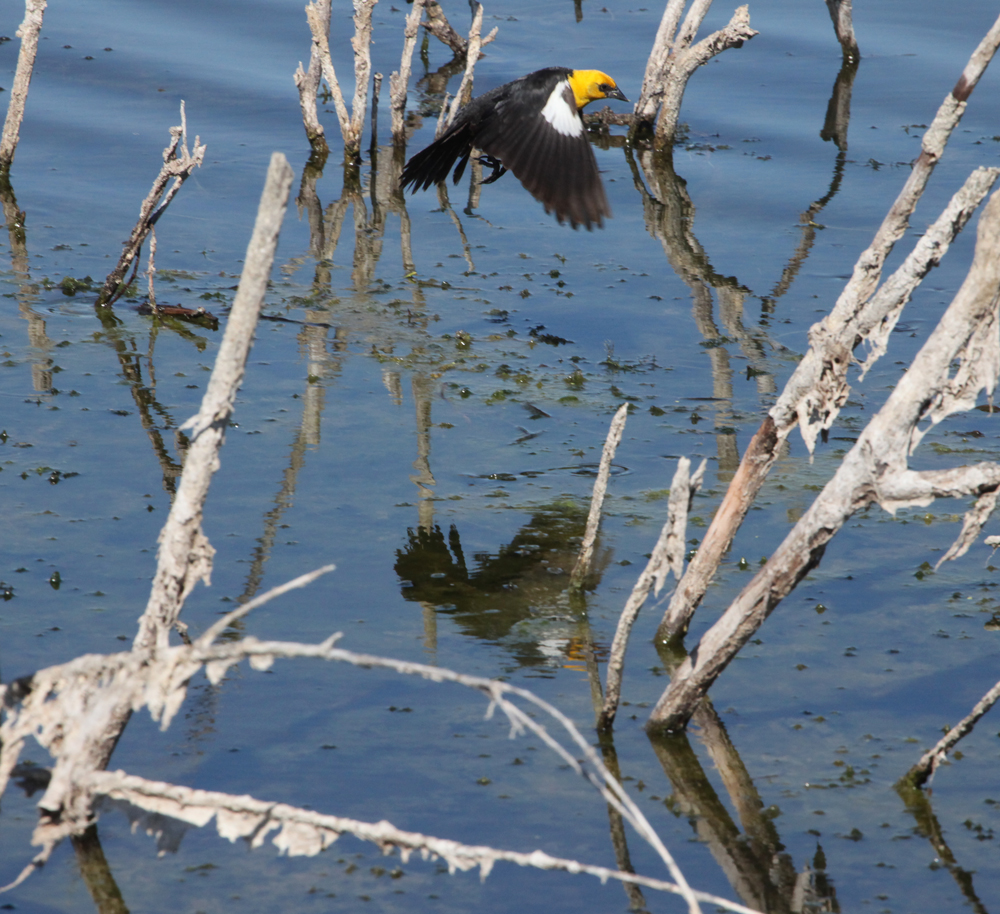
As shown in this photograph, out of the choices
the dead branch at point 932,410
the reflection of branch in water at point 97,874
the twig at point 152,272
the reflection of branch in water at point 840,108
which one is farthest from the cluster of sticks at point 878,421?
the reflection of branch in water at point 840,108

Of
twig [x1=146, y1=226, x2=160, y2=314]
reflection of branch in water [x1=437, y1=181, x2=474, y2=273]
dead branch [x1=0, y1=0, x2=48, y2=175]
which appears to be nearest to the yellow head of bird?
reflection of branch in water [x1=437, y1=181, x2=474, y2=273]

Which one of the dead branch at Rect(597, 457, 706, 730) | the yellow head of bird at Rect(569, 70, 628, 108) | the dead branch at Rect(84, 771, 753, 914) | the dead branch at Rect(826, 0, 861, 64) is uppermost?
the dead branch at Rect(826, 0, 861, 64)

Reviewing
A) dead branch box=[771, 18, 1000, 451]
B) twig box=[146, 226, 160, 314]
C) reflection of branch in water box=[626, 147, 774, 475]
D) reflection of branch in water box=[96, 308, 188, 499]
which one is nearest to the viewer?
dead branch box=[771, 18, 1000, 451]

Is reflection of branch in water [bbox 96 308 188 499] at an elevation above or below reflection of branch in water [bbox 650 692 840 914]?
above

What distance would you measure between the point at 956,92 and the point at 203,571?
3093mm

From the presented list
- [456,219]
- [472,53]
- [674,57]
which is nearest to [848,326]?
[456,219]

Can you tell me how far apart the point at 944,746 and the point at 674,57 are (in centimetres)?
974

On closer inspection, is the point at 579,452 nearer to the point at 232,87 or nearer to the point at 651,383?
the point at 651,383

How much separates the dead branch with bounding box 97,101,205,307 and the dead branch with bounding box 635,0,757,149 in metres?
5.87

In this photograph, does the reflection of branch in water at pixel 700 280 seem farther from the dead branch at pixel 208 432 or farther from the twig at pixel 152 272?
the dead branch at pixel 208 432

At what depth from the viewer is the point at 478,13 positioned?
11.7m

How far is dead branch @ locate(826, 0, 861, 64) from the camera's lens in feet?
50.5

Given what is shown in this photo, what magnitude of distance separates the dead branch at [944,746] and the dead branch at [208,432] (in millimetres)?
2727

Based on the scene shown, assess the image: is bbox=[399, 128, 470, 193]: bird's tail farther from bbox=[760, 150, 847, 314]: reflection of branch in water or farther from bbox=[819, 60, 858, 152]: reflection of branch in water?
bbox=[819, 60, 858, 152]: reflection of branch in water
